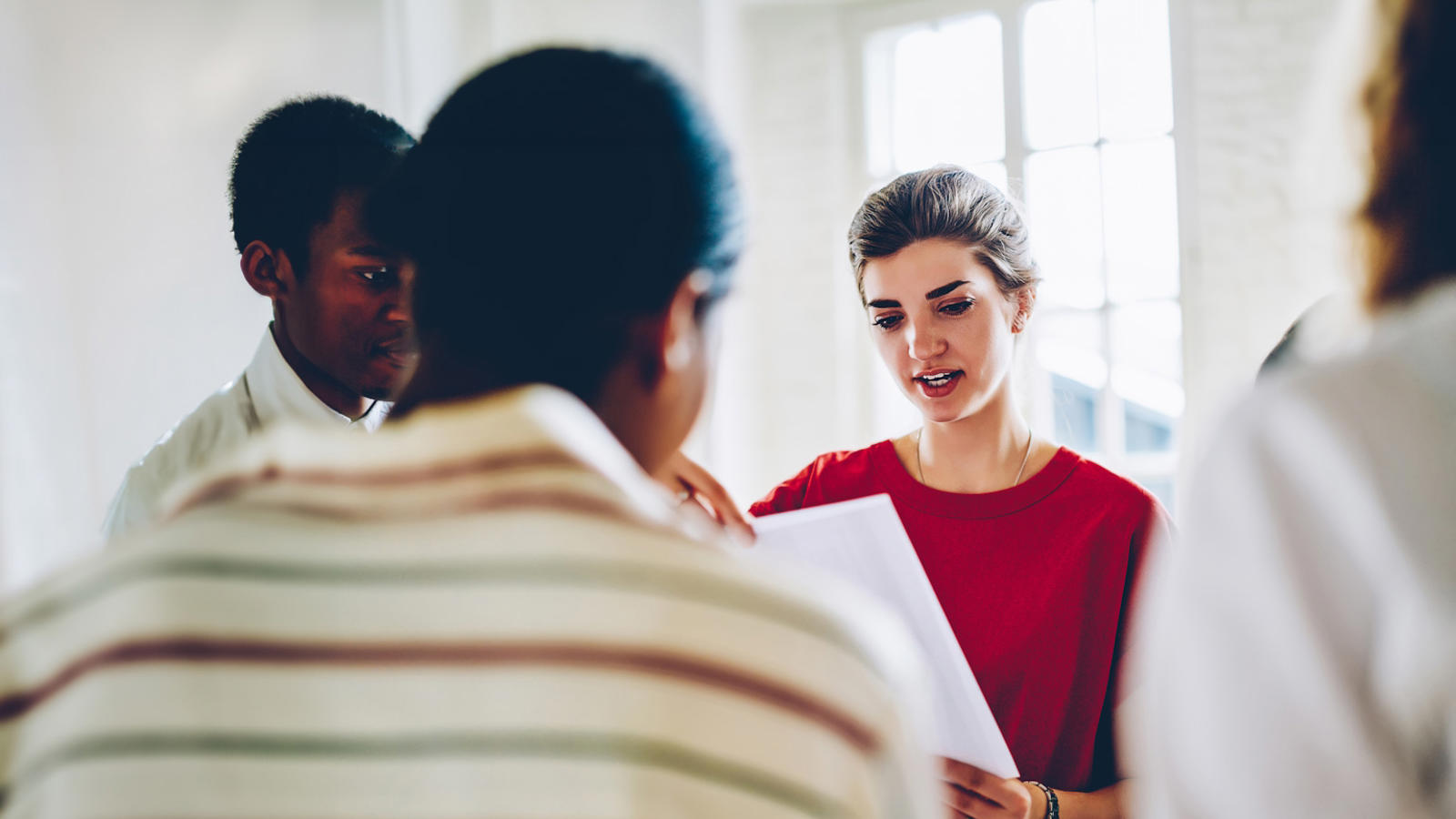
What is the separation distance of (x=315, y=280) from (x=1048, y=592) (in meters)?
1.14

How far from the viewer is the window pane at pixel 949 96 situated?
4.21 metres

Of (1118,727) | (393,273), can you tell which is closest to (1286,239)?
(1118,727)

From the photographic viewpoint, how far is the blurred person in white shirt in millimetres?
490

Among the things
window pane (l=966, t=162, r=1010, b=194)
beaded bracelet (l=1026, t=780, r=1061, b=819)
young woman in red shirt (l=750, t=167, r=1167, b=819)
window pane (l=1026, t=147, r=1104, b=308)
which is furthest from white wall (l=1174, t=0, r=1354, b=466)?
beaded bracelet (l=1026, t=780, r=1061, b=819)

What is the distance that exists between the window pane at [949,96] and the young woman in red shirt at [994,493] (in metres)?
2.57

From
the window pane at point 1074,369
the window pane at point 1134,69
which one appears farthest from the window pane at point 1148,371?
the window pane at point 1134,69

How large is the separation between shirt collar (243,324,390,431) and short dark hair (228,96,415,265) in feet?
0.45

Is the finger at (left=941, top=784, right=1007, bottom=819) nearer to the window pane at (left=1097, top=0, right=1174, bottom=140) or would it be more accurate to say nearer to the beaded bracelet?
the beaded bracelet

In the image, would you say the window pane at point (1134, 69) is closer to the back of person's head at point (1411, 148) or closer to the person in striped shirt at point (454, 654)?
the back of person's head at point (1411, 148)

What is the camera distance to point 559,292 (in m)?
0.62

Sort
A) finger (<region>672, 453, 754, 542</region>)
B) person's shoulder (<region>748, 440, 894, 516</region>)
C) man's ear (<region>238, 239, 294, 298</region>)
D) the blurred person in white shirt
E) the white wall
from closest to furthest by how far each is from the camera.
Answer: the blurred person in white shirt → finger (<region>672, 453, 754, 542</region>) → man's ear (<region>238, 239, 294, 298</region>) → person's shoulder (<region>748, 440, 894, 516</region>) → the white wall

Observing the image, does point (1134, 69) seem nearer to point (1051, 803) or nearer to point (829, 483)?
point (829, 483)

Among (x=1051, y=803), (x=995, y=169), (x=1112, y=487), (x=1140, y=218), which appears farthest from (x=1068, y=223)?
(x=1051, y=803)

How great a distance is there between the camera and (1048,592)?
158 centimetres
